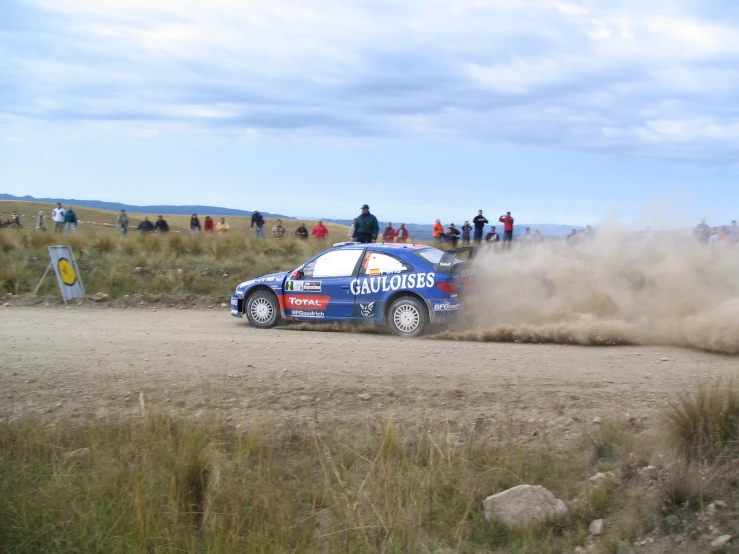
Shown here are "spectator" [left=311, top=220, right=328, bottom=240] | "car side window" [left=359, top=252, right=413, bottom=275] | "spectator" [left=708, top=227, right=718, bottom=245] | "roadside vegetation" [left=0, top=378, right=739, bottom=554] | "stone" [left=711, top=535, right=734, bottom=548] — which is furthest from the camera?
"spectator" [left=311, top=220, right=328, bottom=240]

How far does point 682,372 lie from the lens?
28.1 feet

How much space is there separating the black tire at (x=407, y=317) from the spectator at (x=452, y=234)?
13.7m

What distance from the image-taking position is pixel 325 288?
12.8 metres

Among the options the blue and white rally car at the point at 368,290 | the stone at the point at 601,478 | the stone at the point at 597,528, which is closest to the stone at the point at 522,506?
the stone at the point at 597,528

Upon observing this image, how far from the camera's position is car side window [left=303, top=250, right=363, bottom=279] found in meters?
12.8

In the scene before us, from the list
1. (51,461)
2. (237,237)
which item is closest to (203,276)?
(237,237)

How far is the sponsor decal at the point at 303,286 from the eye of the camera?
12.9 meters

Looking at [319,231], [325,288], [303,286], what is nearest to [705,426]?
[325,288]

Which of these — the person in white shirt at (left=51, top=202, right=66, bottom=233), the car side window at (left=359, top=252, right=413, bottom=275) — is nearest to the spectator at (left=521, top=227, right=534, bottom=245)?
the car side window at (left=359, top=252, right=413, bottom=275)

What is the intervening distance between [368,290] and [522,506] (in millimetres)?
7369

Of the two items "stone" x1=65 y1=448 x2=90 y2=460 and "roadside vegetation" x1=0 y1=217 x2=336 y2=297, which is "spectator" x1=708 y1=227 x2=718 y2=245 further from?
"roadside vegetation" x1=0 y1=217 x2=336 y2=297

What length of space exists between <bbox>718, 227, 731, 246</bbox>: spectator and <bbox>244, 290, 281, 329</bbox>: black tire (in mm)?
7364

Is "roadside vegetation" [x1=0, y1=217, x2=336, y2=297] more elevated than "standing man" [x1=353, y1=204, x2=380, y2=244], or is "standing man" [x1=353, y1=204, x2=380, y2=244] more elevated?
"standing man" [x1=353, y1=204, x2=380, y2=244]

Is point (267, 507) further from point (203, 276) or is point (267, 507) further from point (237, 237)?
point (237, 237)
